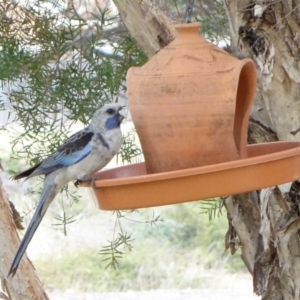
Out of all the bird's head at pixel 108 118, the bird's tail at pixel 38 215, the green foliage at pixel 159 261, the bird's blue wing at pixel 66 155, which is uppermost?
the green foliage at pixel 159 261

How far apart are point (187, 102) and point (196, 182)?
0.17 meters

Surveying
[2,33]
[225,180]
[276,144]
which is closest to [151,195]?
[225,180]

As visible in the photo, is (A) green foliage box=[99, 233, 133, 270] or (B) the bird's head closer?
(B) the bird's head

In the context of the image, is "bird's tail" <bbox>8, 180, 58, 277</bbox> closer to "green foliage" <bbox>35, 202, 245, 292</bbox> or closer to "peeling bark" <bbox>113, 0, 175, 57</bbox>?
"peeling bark" <bbox>113, 0, 175, 57</bbox>

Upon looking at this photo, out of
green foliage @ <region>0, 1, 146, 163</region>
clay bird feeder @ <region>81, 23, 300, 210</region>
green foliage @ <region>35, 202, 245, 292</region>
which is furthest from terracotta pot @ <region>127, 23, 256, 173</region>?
green foliage @ <region>35, 202, 245, 292</region>

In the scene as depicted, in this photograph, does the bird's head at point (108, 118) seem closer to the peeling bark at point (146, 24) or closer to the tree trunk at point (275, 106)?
the peeling bark at point (146, 24)

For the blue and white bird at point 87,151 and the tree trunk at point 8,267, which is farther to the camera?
the tree trunk at point 8,267

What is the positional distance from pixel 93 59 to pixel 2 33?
28 cm

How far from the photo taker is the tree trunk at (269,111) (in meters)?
1.65

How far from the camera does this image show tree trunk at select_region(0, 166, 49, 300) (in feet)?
6.73

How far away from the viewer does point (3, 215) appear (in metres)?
2.04

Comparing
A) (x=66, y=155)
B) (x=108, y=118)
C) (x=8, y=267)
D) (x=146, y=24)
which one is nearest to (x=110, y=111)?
(x=108, y=118)

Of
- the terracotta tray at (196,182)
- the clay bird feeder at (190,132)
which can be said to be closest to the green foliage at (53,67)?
the clay bird feeder at (190,132)

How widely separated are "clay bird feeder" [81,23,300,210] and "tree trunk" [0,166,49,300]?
0.85 meters
